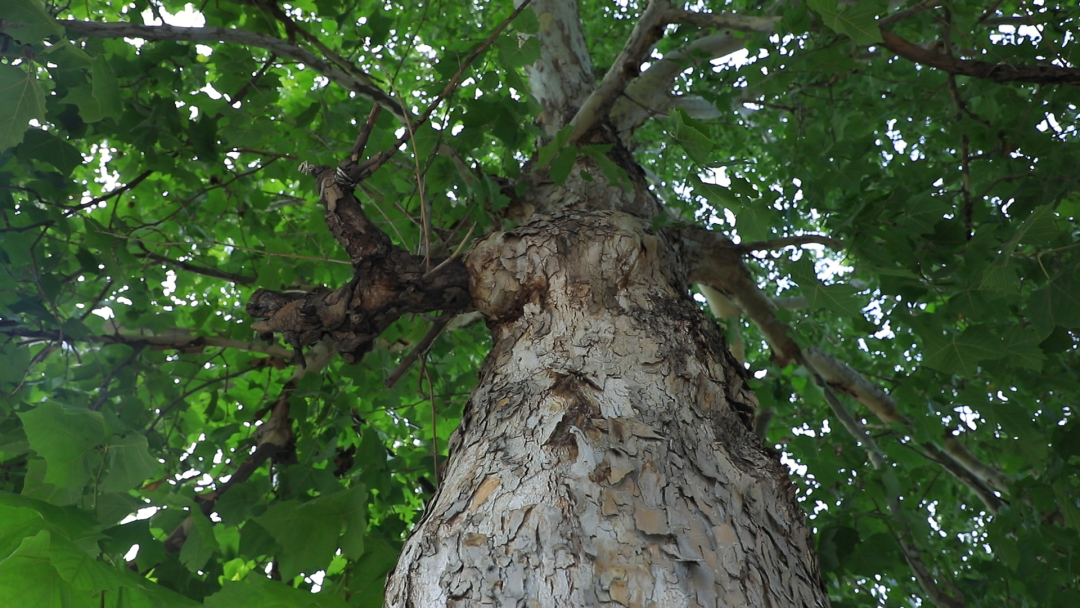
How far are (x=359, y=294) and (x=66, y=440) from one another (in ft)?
2.31

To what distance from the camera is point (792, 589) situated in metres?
0.99

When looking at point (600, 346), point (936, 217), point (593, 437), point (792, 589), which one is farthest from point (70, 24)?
point (936, 217)

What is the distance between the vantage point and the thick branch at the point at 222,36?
173 centimetres

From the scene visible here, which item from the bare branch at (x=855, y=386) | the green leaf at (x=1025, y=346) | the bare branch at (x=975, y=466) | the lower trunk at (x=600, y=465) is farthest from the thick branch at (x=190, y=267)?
the bare branch at (x=975, y=466)

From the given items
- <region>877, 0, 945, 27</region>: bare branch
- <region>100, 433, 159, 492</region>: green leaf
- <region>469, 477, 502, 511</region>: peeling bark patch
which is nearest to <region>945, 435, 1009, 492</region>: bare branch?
<region>877, 0, 945, 27</region>: bare branch

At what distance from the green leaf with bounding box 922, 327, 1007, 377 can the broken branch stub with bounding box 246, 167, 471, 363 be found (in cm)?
135

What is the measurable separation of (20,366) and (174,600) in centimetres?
144

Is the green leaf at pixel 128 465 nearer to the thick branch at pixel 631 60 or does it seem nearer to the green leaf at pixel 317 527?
the green leaf at pixel 317 527

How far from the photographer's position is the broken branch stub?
1.58m

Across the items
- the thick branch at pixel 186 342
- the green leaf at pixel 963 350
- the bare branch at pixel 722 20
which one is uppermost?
the bare branch at pixel 722 20

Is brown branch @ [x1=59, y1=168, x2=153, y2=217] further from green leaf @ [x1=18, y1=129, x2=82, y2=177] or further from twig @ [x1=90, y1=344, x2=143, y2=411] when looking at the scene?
twig @ [x1=90, y1=344, x2=143, y2=411]

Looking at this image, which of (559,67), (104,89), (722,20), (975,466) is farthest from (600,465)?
(975,466)

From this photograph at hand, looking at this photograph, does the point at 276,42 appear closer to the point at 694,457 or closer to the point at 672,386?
the point at 672,386

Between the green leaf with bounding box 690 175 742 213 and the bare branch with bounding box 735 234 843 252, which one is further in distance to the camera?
the bare branch with bounding box 735 234 843 252
